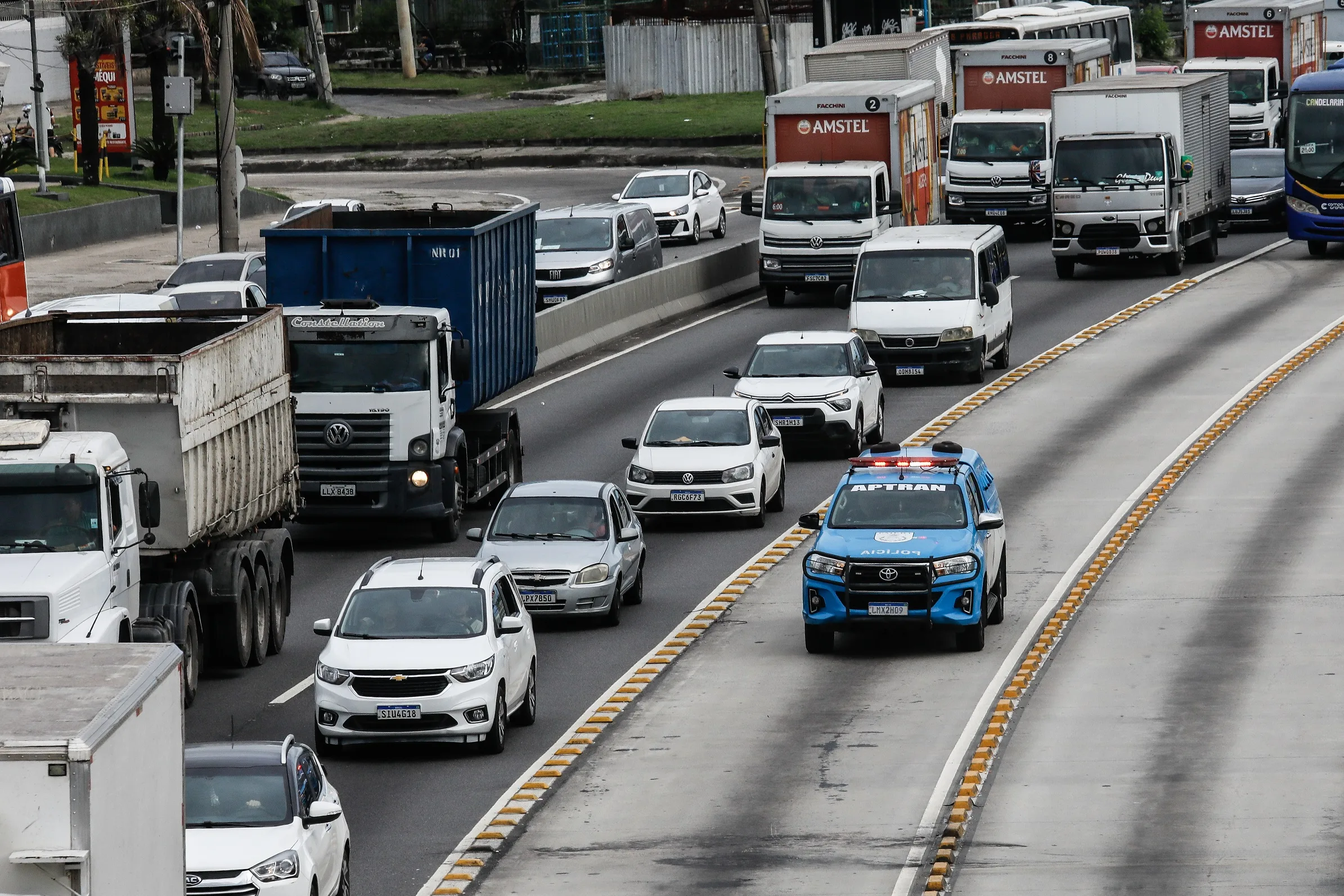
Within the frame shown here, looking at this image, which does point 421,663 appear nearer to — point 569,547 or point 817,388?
point 569,547

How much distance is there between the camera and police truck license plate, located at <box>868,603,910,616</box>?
24.1 m

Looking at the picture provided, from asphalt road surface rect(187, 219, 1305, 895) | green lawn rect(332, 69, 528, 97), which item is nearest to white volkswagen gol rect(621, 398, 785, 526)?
asphalt road surface rect(187, 219, 1305, 895)

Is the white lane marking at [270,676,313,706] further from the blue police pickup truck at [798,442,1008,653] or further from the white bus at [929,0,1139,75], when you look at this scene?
the white bus at [929,0,1139,75]

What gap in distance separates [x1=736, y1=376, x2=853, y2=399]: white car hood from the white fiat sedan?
21771 millimetres

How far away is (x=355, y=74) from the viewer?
104500 millimetres

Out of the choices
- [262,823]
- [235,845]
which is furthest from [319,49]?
[235,845]

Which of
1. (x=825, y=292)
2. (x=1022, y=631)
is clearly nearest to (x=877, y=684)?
(x=1022, y=631)

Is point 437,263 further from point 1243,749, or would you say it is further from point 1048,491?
point 1243,749

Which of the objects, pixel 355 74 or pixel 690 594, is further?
pixel 355 74

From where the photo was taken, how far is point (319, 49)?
8894 cm

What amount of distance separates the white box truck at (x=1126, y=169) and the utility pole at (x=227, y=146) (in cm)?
1593

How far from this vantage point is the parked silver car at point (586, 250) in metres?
47.2

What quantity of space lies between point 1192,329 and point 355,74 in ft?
216

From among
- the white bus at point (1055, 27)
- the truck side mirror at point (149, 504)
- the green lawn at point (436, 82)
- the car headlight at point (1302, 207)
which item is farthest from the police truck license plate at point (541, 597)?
the green lawn at point (436, 82)
